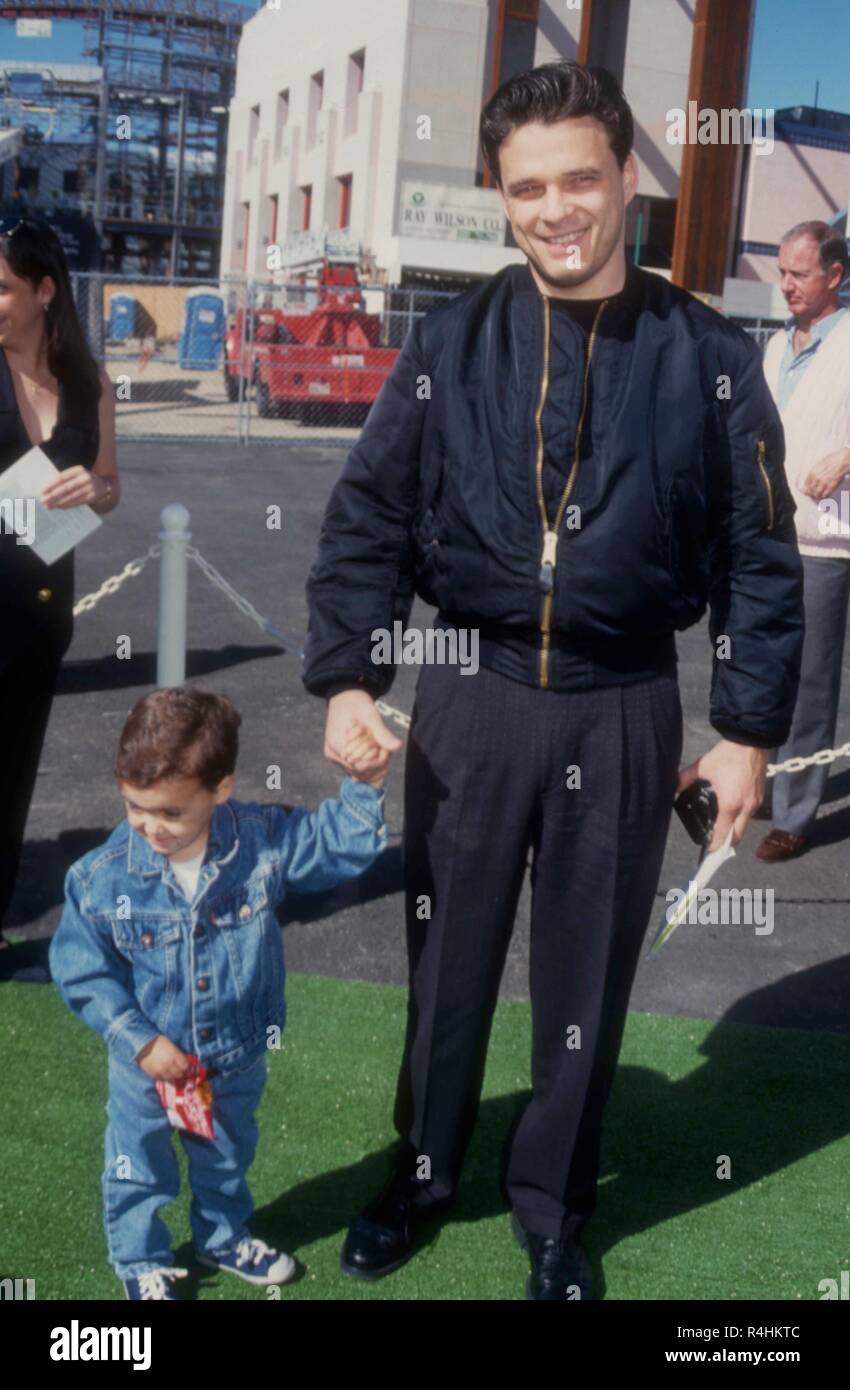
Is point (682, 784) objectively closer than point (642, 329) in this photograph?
No

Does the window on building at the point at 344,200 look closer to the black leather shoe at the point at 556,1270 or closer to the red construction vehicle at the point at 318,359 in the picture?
the red construction vehicle at the point at 318,359

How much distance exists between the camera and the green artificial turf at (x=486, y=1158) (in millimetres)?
3018

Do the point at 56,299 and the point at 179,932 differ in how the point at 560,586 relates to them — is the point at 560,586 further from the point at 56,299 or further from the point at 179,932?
the point at 56,299

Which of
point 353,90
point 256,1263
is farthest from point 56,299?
point 353,90

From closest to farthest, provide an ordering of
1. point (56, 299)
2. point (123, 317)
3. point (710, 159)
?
point (56, 299)
point (710, 159)
point (123, 317)

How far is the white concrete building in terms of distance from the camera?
104 ft

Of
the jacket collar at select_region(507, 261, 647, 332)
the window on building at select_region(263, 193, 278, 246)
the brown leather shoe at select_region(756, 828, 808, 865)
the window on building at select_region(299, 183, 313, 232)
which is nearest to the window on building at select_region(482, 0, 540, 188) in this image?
the window on building at select_region(299, 183, 313, 232)

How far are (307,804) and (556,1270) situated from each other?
339 cm

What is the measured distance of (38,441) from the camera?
3879mm

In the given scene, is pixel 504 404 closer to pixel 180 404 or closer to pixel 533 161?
pixel 533 161

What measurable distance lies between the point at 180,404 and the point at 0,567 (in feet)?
76.2

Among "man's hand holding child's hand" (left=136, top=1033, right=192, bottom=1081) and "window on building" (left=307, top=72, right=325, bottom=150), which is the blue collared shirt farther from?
"window on building" (left=307, top=72, right=325, bottom=150)

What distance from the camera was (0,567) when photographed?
3812 millimetres

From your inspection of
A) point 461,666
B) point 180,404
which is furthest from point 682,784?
point 180,404
